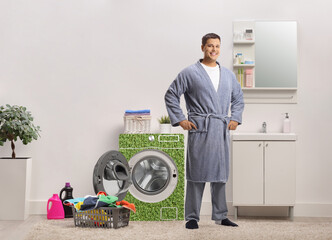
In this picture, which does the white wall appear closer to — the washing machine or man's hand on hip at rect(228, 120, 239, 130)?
the washing machine

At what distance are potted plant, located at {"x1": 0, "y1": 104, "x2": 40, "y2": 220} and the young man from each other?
1396 millimetres

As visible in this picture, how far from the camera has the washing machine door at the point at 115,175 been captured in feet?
14.9

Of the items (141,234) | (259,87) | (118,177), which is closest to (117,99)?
(118,177)

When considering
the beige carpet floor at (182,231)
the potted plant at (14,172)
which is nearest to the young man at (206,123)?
the beige carpet floor at (182,231)

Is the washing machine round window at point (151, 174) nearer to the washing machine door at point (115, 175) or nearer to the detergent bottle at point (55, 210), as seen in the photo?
the washing machine door at point (115, 175)

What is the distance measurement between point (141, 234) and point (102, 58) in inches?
75.2

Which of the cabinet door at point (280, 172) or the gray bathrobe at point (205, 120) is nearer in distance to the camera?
the gray bathrobe at point (205, 120)

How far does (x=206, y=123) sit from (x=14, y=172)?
5.88 feet

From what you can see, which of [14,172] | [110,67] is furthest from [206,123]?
[14,172]

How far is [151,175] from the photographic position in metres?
4.83

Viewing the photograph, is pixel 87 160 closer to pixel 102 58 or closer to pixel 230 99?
pixel 102 58

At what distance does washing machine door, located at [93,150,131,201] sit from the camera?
4.54 metres

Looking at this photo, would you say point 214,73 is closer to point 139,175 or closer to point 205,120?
point 205,120

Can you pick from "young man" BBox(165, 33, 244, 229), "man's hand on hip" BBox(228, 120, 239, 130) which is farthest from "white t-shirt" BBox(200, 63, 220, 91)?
"man's hand on hip" BBox(228, 120, 239, 130)
